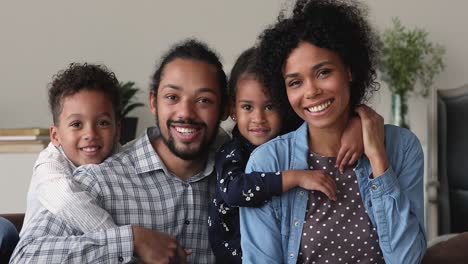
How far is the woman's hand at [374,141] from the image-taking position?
141 centimetres

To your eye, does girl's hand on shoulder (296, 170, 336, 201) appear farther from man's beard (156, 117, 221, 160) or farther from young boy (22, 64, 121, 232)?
young boy (22, 64, 121, 232)

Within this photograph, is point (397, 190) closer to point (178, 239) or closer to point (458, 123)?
point (178, 239)

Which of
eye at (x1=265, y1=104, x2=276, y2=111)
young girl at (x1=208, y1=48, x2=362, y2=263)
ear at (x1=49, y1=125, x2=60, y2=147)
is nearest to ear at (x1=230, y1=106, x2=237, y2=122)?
young girl at (x1=208, y1=48, x2=362, y2=263)

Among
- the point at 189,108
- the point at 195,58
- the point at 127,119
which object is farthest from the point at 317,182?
the point at 127,119

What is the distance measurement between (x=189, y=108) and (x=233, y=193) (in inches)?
13.0

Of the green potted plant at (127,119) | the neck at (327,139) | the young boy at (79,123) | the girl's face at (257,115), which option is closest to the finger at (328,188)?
the neck at (327,139)

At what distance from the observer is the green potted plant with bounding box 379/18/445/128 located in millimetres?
3846

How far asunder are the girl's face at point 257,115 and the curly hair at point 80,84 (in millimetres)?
Answer: 441

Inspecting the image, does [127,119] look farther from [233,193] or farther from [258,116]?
[233,193]

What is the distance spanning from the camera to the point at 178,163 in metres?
1.77

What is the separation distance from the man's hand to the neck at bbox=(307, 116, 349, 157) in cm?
43

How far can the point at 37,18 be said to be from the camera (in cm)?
375

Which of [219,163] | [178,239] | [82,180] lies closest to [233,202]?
[219,163]

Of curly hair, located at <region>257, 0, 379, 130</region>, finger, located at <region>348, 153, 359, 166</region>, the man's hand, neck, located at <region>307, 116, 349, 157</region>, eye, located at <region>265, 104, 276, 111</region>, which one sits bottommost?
the man's hand
